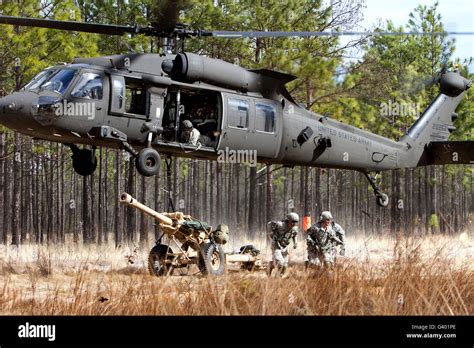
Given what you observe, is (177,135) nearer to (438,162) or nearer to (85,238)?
(438,162)

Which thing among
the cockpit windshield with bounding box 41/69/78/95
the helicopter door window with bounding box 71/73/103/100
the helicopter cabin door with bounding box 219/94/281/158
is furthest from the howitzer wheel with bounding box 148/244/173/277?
the cockpit windshield with bounding box 41/69/78/95

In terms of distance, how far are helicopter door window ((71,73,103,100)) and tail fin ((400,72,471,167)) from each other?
8.56 metres

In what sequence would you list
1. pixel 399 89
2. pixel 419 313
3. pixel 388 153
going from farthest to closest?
pixel 399 89 → pixel 388 153 → pixel 419 313

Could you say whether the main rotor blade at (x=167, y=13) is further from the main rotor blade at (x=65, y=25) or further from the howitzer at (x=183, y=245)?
the howitzer at (x=183, y=245)

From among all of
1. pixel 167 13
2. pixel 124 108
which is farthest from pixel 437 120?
pixel 124 108

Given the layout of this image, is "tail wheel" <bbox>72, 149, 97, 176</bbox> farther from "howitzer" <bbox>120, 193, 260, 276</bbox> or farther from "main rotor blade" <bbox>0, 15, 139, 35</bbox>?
"main rotor blade" <bbox>0, 15, 139, 35</bbox>

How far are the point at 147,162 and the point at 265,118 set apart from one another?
3.03 metres

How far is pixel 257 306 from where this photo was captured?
5543 mm

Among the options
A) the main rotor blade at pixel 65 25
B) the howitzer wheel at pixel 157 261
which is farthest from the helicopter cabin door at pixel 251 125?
the main rotor blade at pixel 65 25

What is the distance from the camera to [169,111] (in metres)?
12.8

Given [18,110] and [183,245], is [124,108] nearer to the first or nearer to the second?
[18,110]

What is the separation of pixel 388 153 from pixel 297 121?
3155 millimetres

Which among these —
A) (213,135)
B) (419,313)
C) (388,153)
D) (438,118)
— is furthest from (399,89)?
(419,313)

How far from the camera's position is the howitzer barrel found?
1165cm
